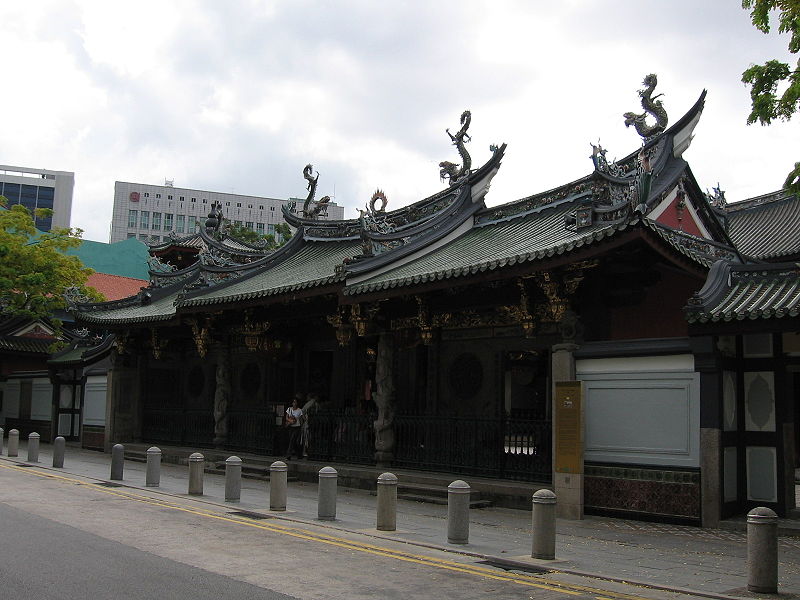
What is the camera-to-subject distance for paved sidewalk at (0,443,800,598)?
28.4 ft

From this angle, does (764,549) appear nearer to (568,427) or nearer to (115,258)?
(568,427)

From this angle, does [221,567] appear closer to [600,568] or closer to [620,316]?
[600,568]

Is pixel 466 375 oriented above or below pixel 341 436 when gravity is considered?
above

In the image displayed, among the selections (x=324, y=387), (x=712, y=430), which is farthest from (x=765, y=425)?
(x=324, y=387)

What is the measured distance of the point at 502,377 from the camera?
16625 millimetres

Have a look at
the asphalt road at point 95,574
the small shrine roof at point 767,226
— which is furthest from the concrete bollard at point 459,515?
the small shrine roof at point 767,226

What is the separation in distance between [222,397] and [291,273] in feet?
12.9

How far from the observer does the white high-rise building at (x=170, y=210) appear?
348ft

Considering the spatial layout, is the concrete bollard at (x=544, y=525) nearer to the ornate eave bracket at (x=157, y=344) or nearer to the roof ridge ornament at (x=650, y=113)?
the roof ridge ornament at (x=650, y=113)

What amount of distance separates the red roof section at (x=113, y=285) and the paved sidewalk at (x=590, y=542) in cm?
3282

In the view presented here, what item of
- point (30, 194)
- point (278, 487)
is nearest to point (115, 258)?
point (278, 487)

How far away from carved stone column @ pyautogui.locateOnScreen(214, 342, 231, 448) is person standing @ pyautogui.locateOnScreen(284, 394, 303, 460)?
10.1 ft

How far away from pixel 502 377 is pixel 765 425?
18.0 ft

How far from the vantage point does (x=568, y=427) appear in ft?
42.6
